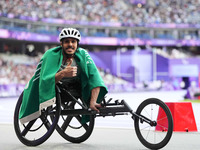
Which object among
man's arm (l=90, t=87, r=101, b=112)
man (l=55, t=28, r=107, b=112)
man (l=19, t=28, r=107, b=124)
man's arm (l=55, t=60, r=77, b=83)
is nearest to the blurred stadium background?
man (l=19, t=28, r=107, b=124)

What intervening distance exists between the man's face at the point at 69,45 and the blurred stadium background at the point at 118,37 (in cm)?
2922

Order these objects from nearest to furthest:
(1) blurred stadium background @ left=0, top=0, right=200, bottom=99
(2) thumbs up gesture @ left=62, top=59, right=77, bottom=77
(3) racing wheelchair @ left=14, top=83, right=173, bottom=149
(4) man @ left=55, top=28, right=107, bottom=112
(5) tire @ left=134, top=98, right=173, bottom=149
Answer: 1. (5) tire @ left=134, top=98, right=173, bottom=149
2. (3) racing wheelchair @ left=14, top=83, right=173, bottom=149
3. (2) thumbs up gesture @ left=62, top=59, right=77, bottom=77
4. (4) man @ left=55, top=28, right=107, bottom=112
5. (1) blurred stadium background @ left=0, top=0, right=200, bottom=99

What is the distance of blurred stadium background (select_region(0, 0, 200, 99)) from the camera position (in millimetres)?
43156

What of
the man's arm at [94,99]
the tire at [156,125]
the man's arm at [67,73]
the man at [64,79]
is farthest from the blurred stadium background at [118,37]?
the tire at [156,125]

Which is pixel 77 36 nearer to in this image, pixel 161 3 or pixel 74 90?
pixel 74 90

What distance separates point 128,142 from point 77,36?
2.05m

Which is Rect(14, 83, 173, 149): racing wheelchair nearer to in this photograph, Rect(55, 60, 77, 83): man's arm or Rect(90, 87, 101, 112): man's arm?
Rect(90, 87, 101, 112): man's arm

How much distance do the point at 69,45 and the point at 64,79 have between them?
0.52m

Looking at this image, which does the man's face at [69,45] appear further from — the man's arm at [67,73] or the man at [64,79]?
the man's arm at [67,73]

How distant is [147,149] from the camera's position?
5898mm

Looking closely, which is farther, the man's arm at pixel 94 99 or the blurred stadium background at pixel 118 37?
the blurred stadium background at pixel 118 37

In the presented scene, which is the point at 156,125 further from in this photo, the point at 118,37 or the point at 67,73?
the point at 118,37

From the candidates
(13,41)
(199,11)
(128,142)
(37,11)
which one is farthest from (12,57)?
(128,142)

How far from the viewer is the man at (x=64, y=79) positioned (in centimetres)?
583
